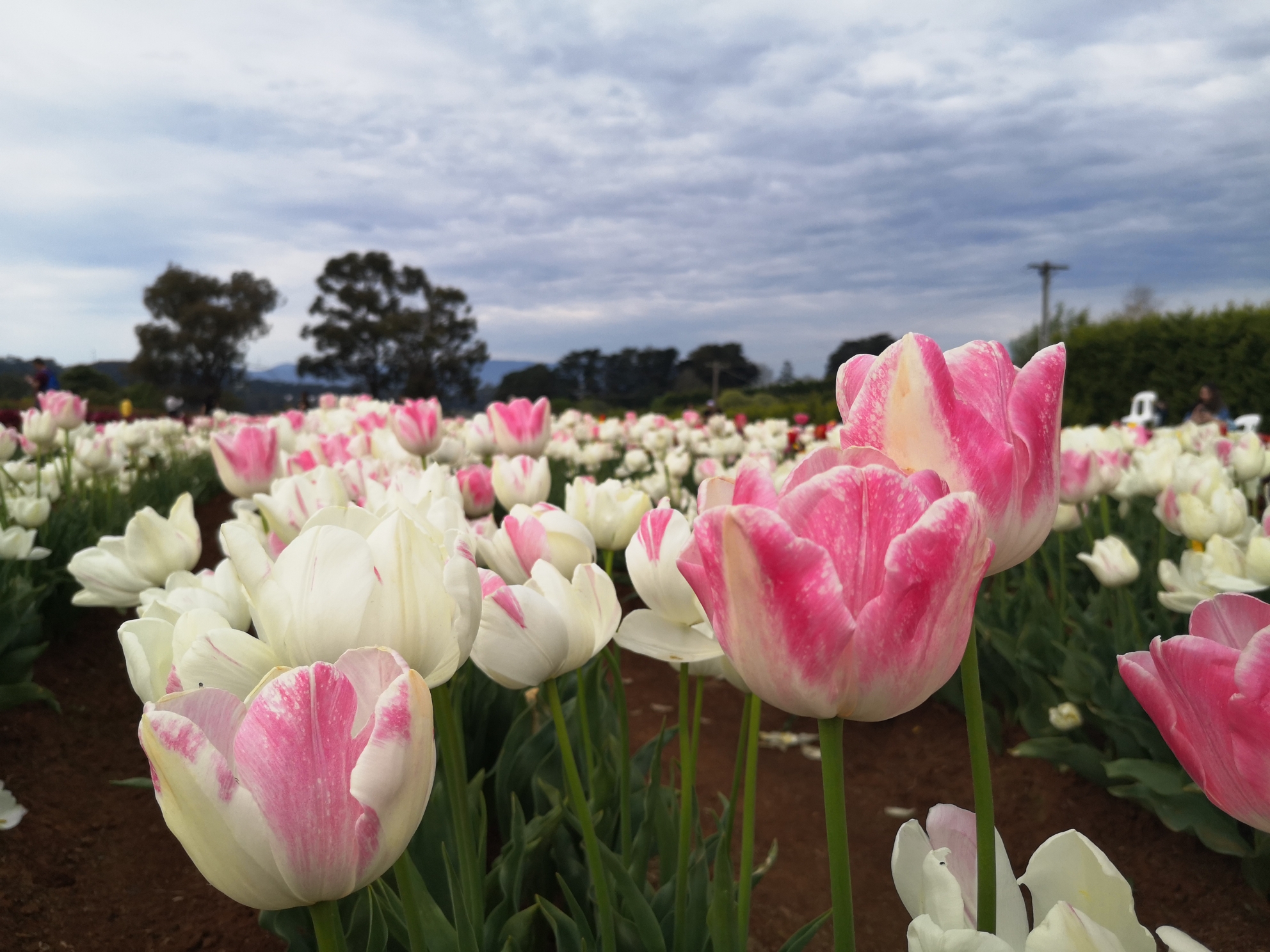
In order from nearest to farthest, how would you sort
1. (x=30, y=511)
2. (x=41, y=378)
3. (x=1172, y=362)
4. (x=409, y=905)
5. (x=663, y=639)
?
(x=409, y=905) → (x=663, y=639) → (x=30, y=511) → (x=41, y=378) → (x=1172, y=362)

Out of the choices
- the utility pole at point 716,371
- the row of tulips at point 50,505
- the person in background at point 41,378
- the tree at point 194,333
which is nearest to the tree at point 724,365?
the utility pole at point 716,371

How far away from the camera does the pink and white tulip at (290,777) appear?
56 centimetres

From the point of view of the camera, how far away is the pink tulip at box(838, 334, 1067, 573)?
0.65m

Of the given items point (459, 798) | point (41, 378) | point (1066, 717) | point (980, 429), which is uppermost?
point (41, 378)

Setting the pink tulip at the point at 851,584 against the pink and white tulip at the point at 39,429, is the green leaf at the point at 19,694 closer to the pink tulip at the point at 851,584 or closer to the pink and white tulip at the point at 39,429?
the pink and white tulip at the point at 39,429

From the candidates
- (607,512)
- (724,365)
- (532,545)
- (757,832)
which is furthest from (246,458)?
(724,365)

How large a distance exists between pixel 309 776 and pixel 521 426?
2.56m

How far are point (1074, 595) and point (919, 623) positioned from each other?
13.1 feet

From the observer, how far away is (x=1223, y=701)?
0.56 m

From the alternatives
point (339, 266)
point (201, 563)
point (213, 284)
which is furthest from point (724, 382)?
point (201, 563)

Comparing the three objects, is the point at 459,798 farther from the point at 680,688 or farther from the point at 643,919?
the point at 680,688

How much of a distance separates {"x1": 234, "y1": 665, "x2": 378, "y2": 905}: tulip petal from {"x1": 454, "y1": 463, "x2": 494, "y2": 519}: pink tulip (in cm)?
190

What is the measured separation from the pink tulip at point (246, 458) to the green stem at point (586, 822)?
1562 millimetres

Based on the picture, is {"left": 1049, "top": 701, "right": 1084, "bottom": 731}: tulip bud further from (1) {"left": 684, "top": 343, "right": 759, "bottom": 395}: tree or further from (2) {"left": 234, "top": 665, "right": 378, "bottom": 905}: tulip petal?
(1) {"left": 684, "top": 343, "right": 759, "bottom": 395}: tree
